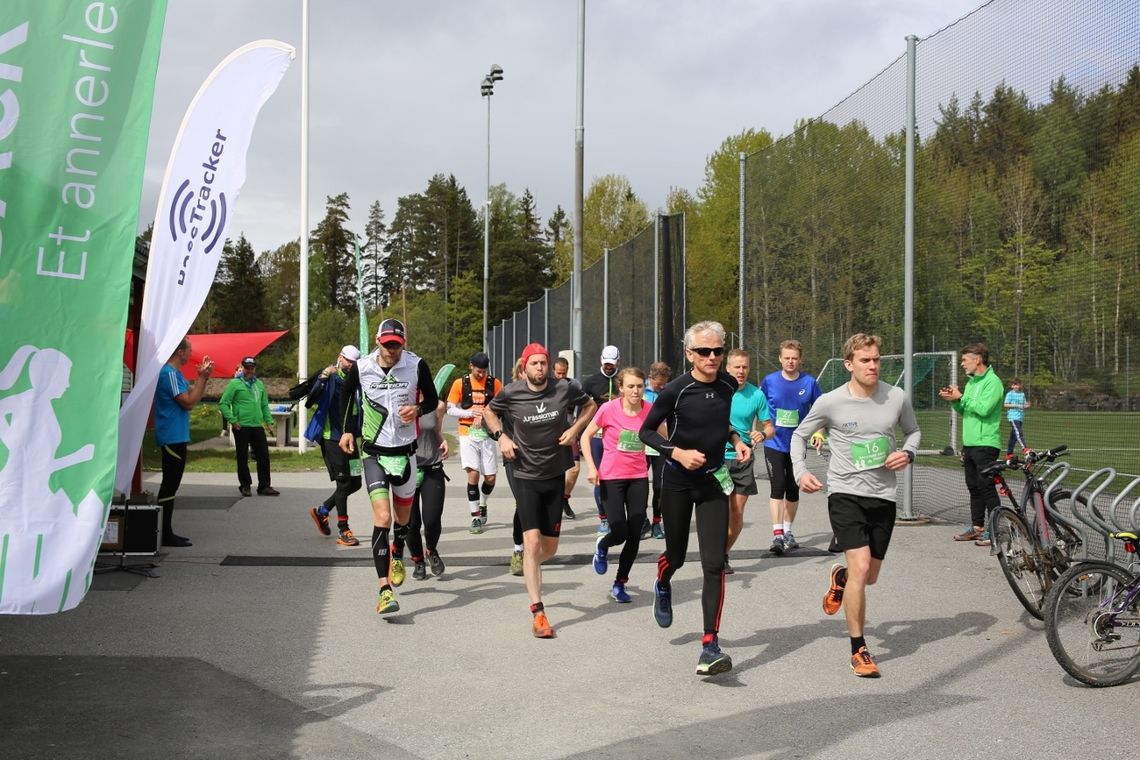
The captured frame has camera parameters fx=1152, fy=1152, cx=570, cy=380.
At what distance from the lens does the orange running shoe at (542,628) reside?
7344 mm

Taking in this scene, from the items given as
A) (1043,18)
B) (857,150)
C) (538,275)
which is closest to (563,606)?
(1043,18)

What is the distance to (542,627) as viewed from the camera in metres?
7.35

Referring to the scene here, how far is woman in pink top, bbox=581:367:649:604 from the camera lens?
8594mm

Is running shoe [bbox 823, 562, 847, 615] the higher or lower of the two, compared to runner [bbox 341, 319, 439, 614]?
lower

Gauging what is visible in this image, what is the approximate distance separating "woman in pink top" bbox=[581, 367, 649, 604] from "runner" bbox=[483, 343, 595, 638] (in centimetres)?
65

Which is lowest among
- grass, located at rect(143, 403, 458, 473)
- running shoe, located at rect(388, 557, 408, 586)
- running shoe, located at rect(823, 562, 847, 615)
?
grass, located at rect(143, 403, 458, 473)

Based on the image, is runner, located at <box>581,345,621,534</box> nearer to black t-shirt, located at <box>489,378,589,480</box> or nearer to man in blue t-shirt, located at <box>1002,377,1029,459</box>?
black t-shirt, located at <box>489,378,589,480</box>

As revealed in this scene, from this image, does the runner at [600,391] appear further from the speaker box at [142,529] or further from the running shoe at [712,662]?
the running shoe at [712,662]

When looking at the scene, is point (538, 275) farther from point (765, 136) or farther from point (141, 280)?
point (141, 280)

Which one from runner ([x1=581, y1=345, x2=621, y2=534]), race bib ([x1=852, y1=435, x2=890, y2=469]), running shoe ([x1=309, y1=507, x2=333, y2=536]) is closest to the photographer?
race bib ([x1=852, y1=435, x2=890, y2=469])

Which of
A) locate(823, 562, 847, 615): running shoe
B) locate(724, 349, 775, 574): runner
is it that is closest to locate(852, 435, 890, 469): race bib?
locate(823, 562, 847, 615): running shoe

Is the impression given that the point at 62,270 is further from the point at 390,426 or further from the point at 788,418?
the point at 788,418

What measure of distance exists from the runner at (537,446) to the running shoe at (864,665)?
2.19 metres

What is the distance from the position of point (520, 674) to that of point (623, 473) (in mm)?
2692
